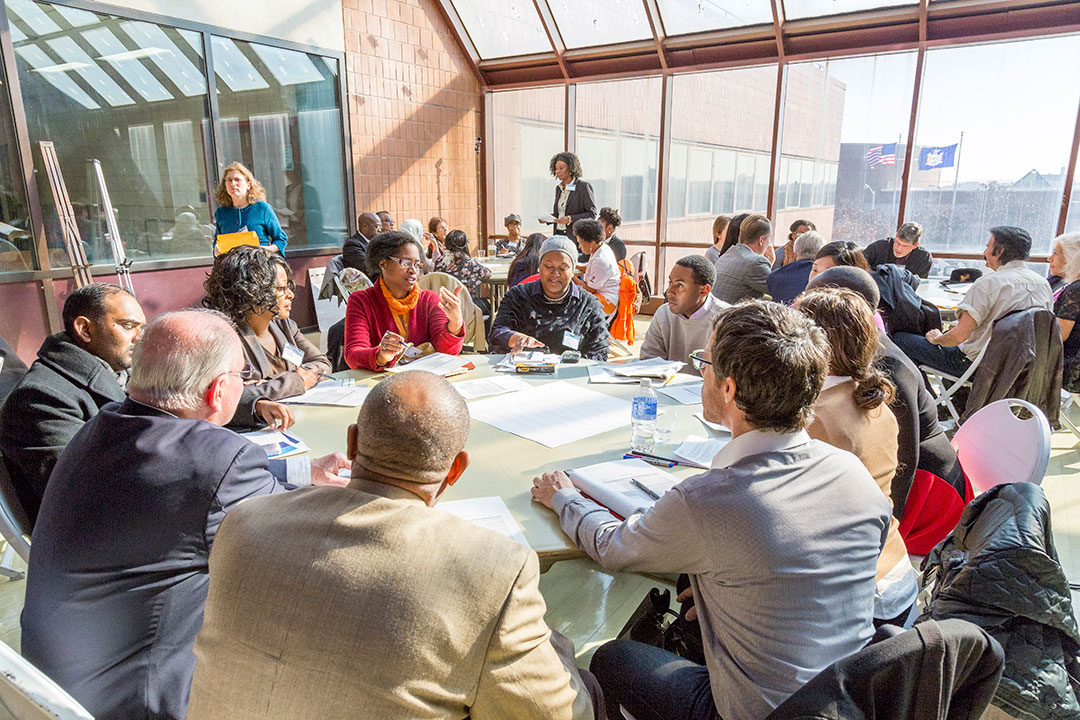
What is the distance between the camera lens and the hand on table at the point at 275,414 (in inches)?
84.7

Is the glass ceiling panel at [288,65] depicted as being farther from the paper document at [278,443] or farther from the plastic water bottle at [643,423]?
the plastic water bottle at [643,423]

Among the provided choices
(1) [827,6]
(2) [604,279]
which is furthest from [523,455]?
(1) [827,6]

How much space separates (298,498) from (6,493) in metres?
1.31

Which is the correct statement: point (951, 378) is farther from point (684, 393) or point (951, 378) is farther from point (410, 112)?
point (410, 112)

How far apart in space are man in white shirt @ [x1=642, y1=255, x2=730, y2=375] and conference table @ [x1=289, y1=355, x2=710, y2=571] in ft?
2.66

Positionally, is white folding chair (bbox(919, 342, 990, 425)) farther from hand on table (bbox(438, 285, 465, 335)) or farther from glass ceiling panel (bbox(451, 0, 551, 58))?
glass ceiling panel (bbox(451, 0, 551, 58))

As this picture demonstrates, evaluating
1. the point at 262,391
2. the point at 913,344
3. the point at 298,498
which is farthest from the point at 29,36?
the point at 913,344

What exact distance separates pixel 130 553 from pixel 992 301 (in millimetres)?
4598

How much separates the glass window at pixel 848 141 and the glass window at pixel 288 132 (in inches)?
201

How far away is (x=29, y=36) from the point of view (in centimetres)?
491

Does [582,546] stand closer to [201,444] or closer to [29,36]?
[201,444]

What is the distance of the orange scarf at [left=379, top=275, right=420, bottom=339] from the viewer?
3.19m

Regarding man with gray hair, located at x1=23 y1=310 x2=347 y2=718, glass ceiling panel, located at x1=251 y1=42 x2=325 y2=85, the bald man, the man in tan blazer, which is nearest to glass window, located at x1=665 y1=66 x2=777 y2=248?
the bald man

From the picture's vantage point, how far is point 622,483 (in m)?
1.71
